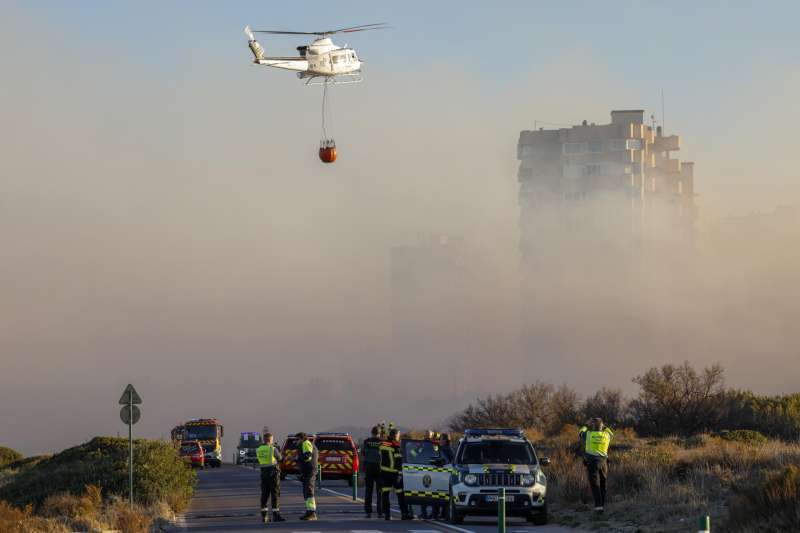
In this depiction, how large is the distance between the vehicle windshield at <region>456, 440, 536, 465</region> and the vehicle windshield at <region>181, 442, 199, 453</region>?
39722mm

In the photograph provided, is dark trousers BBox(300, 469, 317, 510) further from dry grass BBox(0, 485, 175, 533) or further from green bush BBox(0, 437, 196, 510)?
green bush BBox(0, 437, 196, 510)

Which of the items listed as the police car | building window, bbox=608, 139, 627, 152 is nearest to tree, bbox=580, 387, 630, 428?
the police car

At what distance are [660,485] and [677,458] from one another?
7.98 meters

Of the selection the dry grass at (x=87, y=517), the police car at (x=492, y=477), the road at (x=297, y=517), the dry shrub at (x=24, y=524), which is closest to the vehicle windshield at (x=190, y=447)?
the road at (x=297, y=517)

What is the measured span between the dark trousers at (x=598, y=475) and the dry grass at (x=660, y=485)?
0.39 m

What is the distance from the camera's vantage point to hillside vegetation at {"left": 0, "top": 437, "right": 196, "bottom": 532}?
2861 centimetres

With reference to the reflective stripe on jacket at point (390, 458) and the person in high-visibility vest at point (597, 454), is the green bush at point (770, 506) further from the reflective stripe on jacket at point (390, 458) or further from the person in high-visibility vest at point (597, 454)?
the reflective stripe on jacket at point (390, 458)

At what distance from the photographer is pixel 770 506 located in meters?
21.2

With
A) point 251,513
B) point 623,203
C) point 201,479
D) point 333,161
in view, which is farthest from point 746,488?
point 623,203

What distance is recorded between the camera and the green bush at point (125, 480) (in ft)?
122

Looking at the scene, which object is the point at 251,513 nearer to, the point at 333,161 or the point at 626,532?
the point at 626,532

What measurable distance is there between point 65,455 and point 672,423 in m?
31.5

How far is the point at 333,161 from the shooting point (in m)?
44.2

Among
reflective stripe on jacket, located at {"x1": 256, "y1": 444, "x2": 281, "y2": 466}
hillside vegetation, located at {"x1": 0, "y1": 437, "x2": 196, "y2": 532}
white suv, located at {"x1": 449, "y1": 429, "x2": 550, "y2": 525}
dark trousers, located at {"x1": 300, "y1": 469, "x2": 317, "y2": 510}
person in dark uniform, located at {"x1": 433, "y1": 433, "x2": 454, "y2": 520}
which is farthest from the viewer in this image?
person in dark uniform, located at {"x1": 433, "y1": 433, "x2": 454, "y2": 520}
